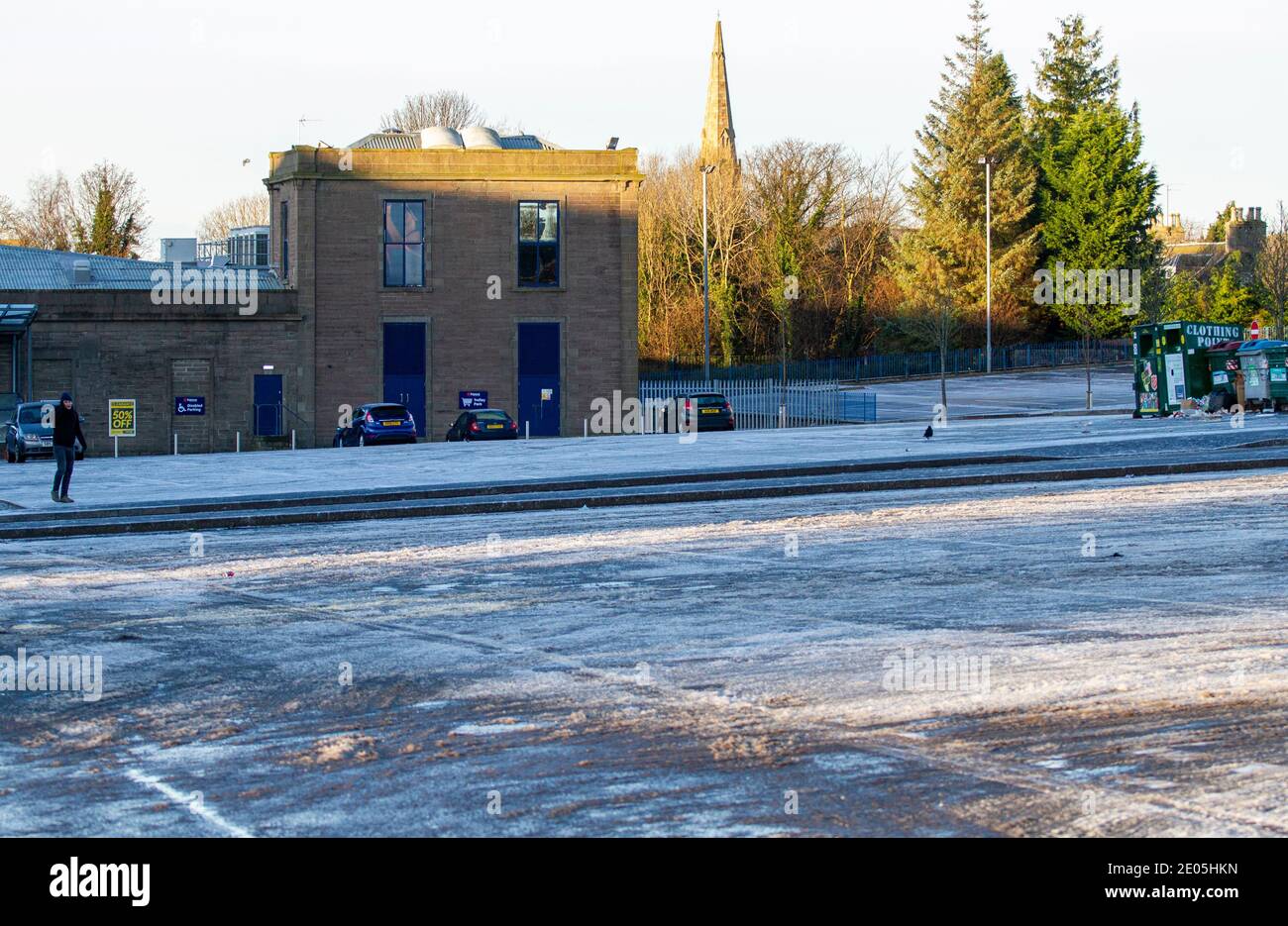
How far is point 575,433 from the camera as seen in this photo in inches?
2101

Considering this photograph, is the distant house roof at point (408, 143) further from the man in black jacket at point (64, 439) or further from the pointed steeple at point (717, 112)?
the pointed steeple at point (717, 112)

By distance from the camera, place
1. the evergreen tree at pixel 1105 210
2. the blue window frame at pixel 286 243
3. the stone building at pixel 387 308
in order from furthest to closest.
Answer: the evergreen tree at pixel 1105 210
the blue window frame at pixel 286 243
the stone building at pixel 387 308

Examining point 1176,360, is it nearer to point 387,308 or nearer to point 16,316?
point 387,308

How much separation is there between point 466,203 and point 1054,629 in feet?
145

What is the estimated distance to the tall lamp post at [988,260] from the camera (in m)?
73.7

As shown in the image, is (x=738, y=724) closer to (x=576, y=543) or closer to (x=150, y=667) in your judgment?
(x=150, y=667)

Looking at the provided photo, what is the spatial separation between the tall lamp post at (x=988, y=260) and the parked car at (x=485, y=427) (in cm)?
3563

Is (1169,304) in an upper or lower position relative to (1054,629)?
upper

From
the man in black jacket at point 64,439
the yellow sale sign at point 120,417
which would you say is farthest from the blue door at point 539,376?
the man in black jacket at point 64,439

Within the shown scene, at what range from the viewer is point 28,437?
39.7m

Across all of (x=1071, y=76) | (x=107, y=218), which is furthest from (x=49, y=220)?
(x=1071, y=76)

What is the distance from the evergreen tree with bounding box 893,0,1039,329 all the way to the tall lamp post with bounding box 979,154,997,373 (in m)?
0.27
